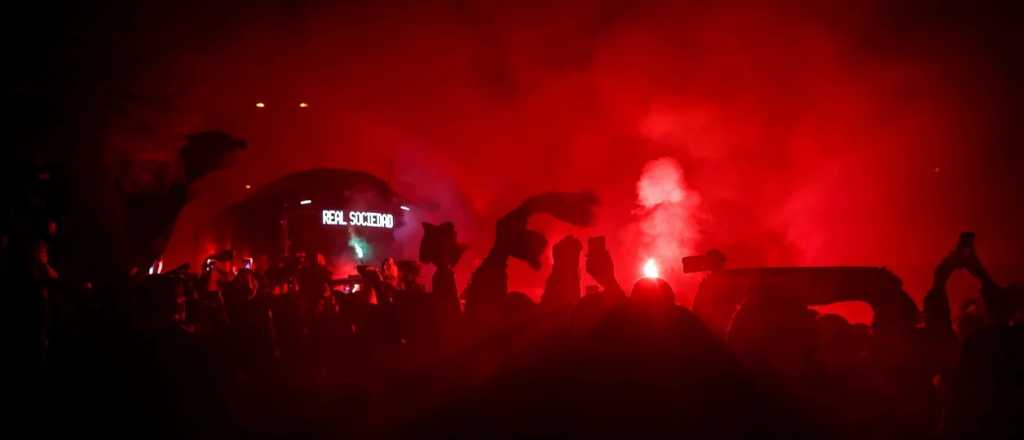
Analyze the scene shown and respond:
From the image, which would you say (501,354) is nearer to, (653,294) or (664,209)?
(653,294)

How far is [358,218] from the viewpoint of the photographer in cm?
2808

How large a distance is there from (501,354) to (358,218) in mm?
25271

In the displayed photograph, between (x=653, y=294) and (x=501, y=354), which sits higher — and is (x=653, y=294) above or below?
above

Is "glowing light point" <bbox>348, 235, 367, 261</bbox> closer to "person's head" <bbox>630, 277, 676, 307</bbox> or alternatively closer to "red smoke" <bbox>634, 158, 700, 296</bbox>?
"red smoke" <bbox>634, 158, 700, 296</bbox>

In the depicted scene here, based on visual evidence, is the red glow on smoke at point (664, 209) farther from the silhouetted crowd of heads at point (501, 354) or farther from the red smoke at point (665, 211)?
the silhouetted crowd of heads at point (501, 354)

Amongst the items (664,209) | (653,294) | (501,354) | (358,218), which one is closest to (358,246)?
(358,218)

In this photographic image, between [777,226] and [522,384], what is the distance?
19860mm

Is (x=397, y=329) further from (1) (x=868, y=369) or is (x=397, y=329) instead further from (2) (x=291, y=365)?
(1) (x=868, y=369)

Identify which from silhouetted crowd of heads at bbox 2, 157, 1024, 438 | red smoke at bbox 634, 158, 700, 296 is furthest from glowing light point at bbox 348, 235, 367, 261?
silhouetted crowd of heads at bbox 2, 157, 1024, 438

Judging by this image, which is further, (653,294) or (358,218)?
(358,218)

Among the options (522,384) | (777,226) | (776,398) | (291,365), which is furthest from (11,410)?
(777,226)

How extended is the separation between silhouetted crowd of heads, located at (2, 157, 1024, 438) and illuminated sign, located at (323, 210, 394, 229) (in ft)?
60.1

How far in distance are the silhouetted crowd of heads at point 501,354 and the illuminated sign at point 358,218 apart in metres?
18.3

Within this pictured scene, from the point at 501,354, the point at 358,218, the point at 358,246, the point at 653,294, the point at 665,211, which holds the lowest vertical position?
the point at 501,354
